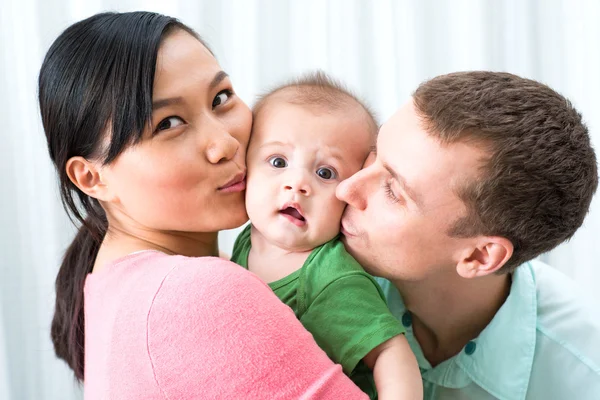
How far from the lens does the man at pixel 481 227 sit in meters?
1.44


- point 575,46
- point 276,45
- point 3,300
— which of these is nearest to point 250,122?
point 276,45

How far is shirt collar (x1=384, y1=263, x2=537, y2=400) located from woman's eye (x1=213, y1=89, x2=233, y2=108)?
693mm

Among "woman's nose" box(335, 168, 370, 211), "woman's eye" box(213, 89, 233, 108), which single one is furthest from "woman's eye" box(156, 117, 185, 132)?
"woman's nose" box(335, 168, 370, 211)

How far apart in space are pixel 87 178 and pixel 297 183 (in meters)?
0.43

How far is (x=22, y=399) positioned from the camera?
2.51m

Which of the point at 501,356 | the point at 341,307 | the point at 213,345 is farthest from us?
the point at 501,356

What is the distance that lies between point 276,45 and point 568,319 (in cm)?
142

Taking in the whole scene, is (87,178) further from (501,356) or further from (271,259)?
(501,356)

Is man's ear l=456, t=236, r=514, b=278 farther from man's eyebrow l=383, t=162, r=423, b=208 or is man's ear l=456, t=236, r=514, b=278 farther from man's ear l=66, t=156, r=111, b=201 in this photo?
man's ear l=66, t=156, r=111, b=201

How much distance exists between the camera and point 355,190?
152 centimetres

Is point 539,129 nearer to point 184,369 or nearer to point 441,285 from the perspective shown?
point 441,285

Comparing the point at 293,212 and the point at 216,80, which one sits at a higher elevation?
the point at 216,80

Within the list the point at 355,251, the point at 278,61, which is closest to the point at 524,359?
the point at 355,251

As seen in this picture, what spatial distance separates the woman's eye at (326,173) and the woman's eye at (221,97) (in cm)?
25
